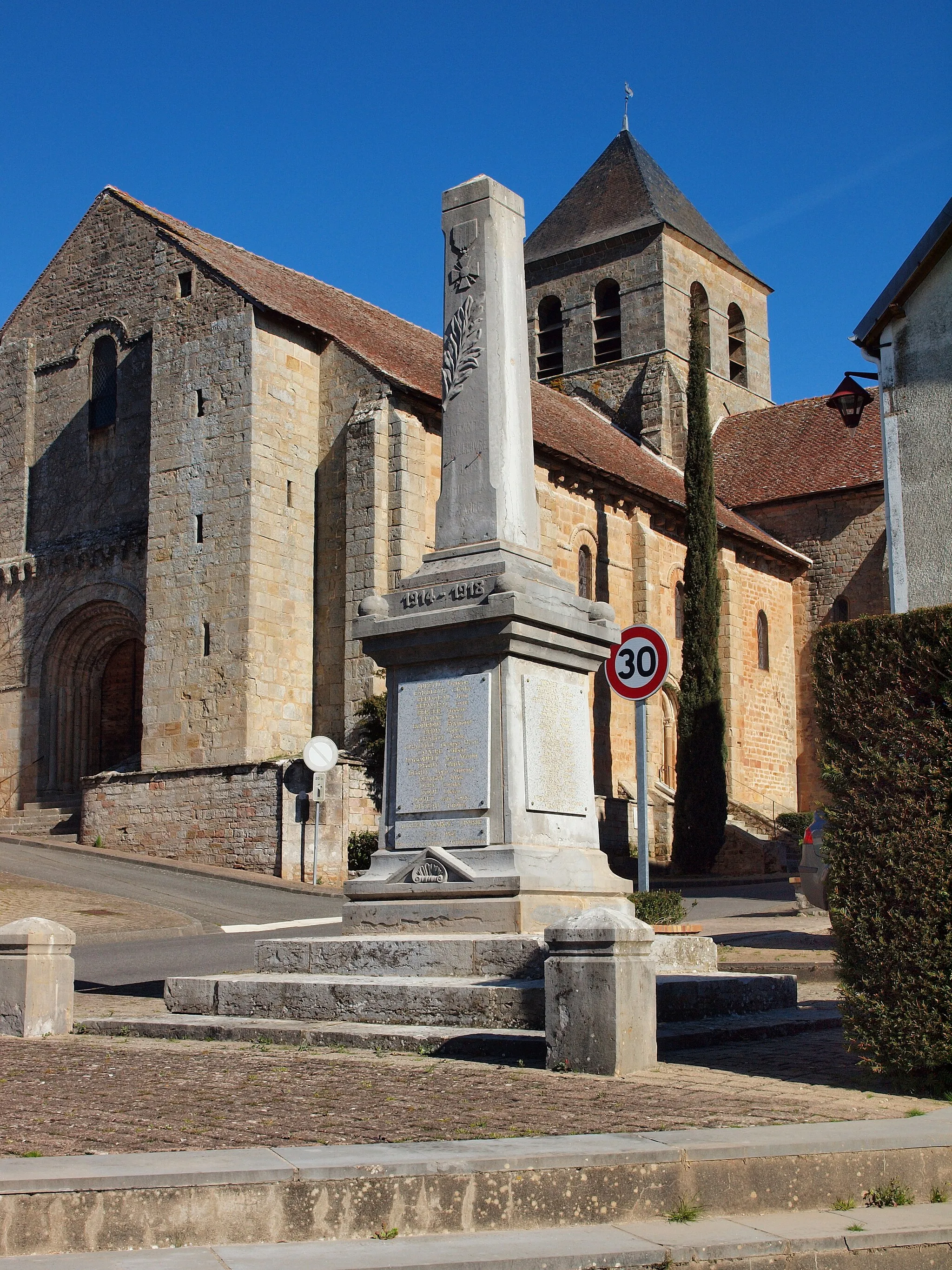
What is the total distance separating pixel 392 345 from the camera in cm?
2762

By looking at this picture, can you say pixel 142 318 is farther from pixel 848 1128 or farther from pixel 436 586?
pixel 848 1128

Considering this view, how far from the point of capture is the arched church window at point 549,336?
42.9 m

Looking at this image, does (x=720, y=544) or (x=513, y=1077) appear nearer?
(x=513, y=1077)

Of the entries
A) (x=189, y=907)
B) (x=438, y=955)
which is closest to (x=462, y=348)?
(x=438, y=955)

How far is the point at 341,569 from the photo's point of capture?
24.5 metres

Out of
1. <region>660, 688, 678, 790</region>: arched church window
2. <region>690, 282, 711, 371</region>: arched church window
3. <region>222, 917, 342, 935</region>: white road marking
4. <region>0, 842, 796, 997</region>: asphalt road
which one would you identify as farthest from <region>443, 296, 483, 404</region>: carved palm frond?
<region>690, 282, 711, 371</region>: arched church window

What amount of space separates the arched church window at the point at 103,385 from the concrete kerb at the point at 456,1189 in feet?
84.2

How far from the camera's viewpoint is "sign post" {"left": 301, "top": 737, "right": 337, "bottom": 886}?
21016 mm

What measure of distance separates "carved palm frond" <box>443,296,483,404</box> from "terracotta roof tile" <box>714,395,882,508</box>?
27949 mm

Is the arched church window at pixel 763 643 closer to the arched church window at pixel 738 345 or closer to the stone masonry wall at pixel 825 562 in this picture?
the stone masonry wall at pixel 825 562

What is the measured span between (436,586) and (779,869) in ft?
69.0

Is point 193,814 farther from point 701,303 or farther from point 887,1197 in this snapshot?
point 701,303

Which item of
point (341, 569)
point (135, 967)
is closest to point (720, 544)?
point (341, 569)

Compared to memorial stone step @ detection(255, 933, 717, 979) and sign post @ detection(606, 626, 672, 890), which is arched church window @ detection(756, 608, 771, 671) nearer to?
sign post @ detection(606, 626, 672, 890)
